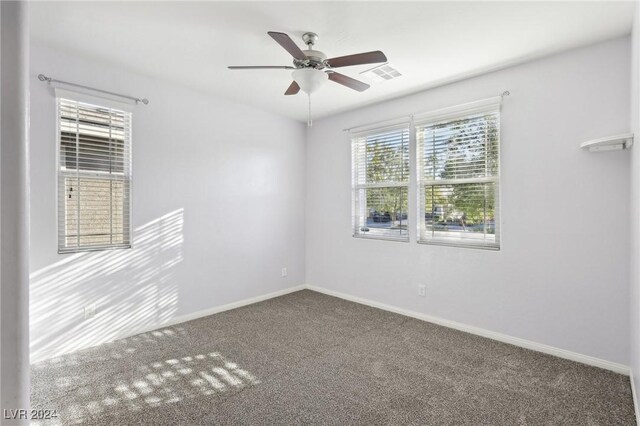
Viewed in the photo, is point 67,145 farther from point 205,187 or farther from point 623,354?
point 623,354

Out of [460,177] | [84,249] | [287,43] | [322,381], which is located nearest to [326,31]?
[287,43]

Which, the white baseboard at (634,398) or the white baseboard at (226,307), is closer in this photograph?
the white baseboard at (634,398)

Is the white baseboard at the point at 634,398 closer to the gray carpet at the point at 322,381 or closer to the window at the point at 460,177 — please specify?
the gray carpet at the point at 322,381

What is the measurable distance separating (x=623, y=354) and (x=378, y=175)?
2.87 m

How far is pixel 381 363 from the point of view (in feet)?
8.87

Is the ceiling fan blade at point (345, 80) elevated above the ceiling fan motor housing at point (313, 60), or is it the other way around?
the ceiling fan motor housing at point (313, 60)

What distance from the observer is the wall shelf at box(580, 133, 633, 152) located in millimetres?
2313

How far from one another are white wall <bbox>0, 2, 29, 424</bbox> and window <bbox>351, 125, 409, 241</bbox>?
3.72 m

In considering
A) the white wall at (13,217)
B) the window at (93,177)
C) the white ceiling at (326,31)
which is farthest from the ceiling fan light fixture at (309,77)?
the white wall at (13,217)

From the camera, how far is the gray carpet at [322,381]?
2.04 metres

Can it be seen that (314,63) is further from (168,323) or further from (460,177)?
(168,323)

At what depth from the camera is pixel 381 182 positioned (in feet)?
13.9

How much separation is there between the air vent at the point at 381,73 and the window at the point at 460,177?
70cm

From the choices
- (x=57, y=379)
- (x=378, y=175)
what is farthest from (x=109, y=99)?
(x=378, y=175)
